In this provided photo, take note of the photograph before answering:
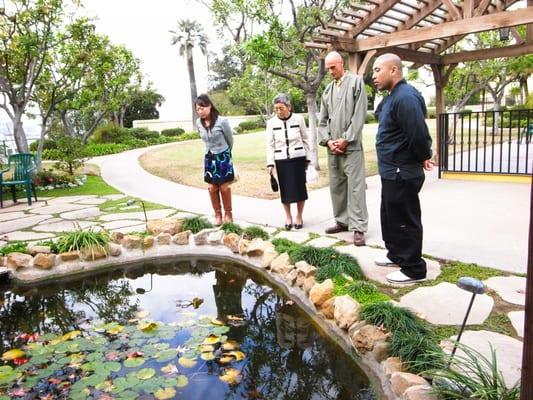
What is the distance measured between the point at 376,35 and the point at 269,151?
334 centimetres

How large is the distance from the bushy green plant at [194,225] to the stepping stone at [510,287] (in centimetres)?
252

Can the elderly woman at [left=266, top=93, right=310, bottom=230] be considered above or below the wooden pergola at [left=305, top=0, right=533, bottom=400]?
below

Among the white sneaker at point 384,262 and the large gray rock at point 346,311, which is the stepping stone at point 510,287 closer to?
the white sneaker at point 384,262

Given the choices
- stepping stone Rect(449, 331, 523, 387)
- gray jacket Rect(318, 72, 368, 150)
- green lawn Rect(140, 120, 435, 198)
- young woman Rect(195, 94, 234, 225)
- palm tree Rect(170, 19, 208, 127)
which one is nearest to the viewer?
stepping stone Rect(449, 331, 523, 387)

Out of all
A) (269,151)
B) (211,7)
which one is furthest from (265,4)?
(269,151)

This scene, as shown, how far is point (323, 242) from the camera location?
384 cm

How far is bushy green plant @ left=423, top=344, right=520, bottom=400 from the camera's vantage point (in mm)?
1548

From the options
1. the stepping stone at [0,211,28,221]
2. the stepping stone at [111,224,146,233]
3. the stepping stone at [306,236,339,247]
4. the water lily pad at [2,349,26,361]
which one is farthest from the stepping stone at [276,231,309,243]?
the stepping stone at [0,211,28,221]

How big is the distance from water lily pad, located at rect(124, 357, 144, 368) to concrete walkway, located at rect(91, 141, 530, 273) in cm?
223

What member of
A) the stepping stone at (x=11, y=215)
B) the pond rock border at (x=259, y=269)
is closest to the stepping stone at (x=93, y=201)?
the stepping stone at (x=11, y=215)

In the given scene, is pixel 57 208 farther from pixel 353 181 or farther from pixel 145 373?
pixel 145 373

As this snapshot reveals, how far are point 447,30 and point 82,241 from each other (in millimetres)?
5018

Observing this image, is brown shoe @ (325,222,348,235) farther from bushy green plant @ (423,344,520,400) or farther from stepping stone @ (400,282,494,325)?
bushy green plant @ (423,344,520,400)

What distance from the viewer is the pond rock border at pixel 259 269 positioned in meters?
2.08
